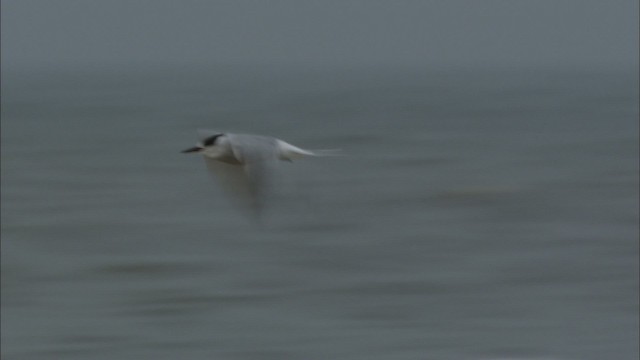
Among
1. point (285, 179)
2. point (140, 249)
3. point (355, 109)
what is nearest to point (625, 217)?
point (140, 249)

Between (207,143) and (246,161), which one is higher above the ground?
(207,143)

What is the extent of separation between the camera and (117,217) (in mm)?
9508

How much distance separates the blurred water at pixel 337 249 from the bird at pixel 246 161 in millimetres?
263

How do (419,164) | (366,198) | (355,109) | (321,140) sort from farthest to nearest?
1. (355,109)
2. (321,140)
3. (419,164)
4. (366,198)

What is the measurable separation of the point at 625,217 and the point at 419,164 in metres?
2.68

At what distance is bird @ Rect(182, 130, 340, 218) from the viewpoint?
5816mm

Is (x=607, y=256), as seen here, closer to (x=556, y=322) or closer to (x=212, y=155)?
(x=556, y=322)

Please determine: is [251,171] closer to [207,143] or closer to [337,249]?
[207,143]

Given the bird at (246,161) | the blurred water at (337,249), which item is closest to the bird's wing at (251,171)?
the bird at (246,161)

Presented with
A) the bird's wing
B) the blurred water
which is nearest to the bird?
the bird's wing

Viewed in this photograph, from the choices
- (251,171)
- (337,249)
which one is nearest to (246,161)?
(251,171)

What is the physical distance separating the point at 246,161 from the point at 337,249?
101 inches

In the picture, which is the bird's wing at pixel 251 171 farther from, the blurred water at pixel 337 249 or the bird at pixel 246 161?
the blurred water at pixel 337 249

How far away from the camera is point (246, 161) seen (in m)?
5.88
